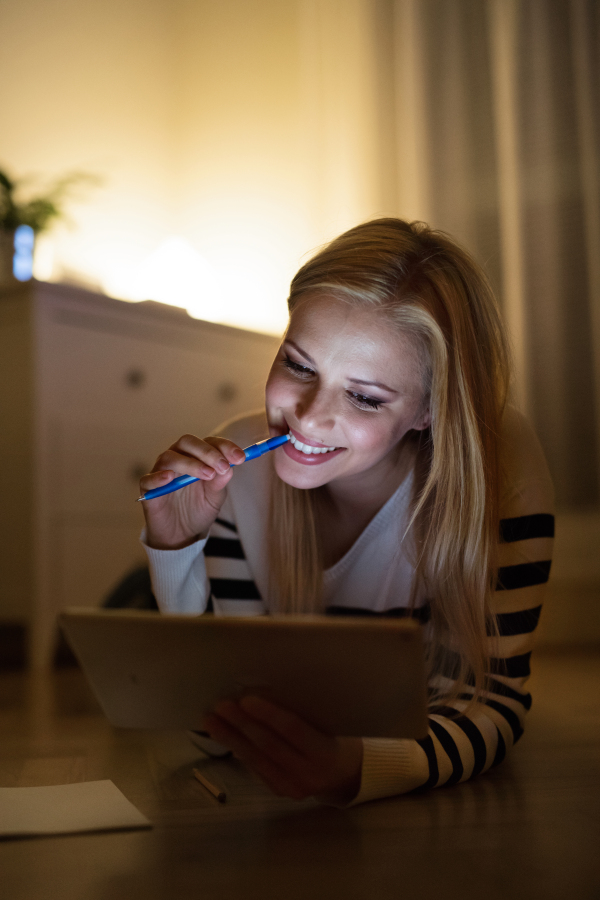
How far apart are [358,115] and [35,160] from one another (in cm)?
93

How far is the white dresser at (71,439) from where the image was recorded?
164cm

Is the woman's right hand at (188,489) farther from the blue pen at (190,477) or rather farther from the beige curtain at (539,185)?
the beige curtain at (539,185)

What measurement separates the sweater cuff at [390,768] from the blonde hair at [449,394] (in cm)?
13

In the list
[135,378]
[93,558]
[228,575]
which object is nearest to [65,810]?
[228,575]

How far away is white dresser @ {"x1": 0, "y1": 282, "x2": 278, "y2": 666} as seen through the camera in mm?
1644

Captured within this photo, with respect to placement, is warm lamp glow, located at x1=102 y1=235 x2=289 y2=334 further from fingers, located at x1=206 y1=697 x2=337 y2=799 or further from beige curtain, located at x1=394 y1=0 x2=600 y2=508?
fingers, located at x1=206 y1=697 x2=337 y2=799

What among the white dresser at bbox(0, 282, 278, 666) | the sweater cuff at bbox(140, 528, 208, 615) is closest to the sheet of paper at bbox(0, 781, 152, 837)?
the sweater cuff at bbox(140, 528, 208, 615)

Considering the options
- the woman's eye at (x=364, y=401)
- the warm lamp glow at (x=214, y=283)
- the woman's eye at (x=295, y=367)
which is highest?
the warm lamp glow at (x=214, y=283)

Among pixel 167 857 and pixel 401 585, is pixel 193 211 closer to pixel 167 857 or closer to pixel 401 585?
pixel 401 585

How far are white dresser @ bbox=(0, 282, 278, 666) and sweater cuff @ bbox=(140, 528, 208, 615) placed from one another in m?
0.72

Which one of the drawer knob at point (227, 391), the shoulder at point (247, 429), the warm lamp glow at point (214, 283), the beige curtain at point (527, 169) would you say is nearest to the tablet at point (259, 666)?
the shoulder at point (247, 429)

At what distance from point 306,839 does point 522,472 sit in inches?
19.5

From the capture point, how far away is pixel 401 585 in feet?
3.38

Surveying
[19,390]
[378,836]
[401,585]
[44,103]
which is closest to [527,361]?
[401,585]
